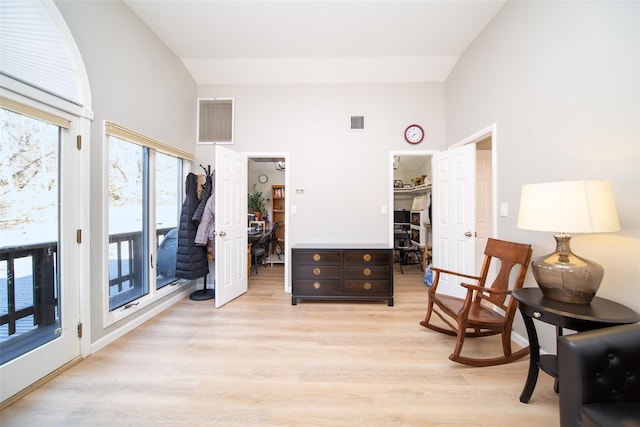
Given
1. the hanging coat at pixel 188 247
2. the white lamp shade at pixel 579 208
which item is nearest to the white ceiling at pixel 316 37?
the hanging coat at pixel 188 247

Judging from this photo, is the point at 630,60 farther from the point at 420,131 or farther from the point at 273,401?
the point at 273,401

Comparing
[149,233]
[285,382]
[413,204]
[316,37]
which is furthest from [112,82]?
[413,204]

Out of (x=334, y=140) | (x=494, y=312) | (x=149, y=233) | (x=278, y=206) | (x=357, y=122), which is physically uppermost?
(x=357, y=122)

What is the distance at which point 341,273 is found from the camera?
9.87 ft

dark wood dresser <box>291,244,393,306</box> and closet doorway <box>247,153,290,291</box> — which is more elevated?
closet doorway <box>247,153,290,291</box>

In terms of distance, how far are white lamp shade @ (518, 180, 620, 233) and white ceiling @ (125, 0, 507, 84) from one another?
216cm

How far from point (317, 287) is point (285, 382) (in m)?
1.40

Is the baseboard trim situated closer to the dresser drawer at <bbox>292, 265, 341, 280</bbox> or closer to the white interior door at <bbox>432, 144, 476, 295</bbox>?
the dresser drawer at <bbox>292, 265, 341, 280</bbox>

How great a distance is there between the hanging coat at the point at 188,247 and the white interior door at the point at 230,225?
37 cm

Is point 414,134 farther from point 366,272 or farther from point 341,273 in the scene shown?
point 341,273

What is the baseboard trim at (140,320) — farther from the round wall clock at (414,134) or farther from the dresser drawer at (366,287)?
the round wall clock at (414,134)

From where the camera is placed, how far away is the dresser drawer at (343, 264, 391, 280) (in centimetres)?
296

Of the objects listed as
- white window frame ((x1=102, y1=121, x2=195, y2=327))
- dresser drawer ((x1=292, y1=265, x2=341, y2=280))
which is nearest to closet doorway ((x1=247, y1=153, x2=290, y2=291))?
white window frame ((x1=102, y1=121, x2=195, y2=327))

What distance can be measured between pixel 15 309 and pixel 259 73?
3443mm
